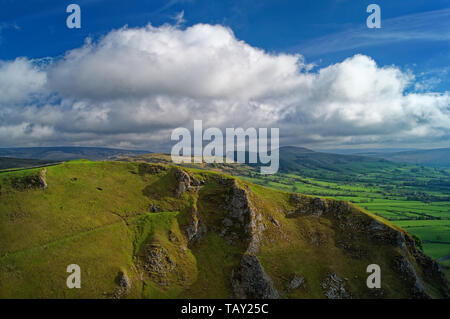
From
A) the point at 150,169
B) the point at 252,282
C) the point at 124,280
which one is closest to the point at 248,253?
the point at 252,282

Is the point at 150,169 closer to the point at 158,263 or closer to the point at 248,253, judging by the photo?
the point at 158,263

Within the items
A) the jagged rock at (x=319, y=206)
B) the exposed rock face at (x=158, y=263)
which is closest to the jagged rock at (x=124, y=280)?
the exposed rock face at (x=158, y=263)

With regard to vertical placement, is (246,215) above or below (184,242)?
above

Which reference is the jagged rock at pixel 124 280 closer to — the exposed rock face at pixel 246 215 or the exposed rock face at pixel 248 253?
the exposed rock face at pixel 248 253

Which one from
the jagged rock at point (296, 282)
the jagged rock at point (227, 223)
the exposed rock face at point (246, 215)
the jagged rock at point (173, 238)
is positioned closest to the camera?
the jagged rock at point (296, 282)

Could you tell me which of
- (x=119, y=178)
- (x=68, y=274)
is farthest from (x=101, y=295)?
(x=119, y=178)

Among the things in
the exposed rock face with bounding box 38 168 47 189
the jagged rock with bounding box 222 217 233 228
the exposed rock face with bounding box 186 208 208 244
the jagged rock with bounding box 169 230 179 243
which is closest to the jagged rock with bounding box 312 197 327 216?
the jagged rock with bounding box 222 217 233 228
